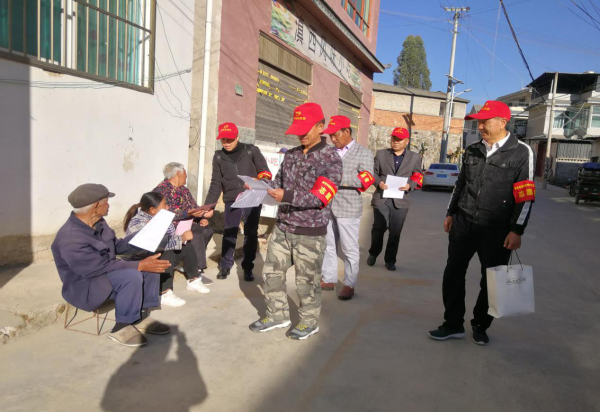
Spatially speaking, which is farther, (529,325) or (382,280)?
(382,280)

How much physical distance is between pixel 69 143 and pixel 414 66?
191 ft

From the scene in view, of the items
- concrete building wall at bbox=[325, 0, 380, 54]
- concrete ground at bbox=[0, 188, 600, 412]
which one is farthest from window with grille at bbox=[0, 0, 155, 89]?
concrete building wall at bbox=[325, 0, 380, 54]

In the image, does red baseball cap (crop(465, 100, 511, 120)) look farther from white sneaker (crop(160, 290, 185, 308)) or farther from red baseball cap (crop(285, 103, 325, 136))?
white sneaker (crop(160, 290, 185, 308))

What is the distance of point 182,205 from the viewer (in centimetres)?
482

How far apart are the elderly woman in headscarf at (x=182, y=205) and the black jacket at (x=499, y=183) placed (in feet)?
8.57

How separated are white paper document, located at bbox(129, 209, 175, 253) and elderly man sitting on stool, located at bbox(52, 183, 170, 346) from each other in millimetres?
117

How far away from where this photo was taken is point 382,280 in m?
5.62

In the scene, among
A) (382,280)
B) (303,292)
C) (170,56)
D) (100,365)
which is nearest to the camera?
(100,365)

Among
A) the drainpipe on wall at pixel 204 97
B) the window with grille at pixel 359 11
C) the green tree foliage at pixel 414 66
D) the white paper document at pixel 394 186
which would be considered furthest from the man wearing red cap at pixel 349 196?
the green tree foliage at pixel 414 66

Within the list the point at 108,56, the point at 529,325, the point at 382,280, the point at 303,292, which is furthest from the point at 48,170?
the point at 529,325

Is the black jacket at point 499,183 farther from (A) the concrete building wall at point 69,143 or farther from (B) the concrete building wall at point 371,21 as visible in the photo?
(B) the concrete building wall at point 371,21

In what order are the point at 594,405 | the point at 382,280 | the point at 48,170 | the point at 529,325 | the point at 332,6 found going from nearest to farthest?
the point at 594,405 → the point at 529,325 → the point at 48,170 → the point at 382,280 → the point at 332,6

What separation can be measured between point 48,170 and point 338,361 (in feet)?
12.4

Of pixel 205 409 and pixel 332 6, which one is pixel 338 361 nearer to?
pixel 205 409
